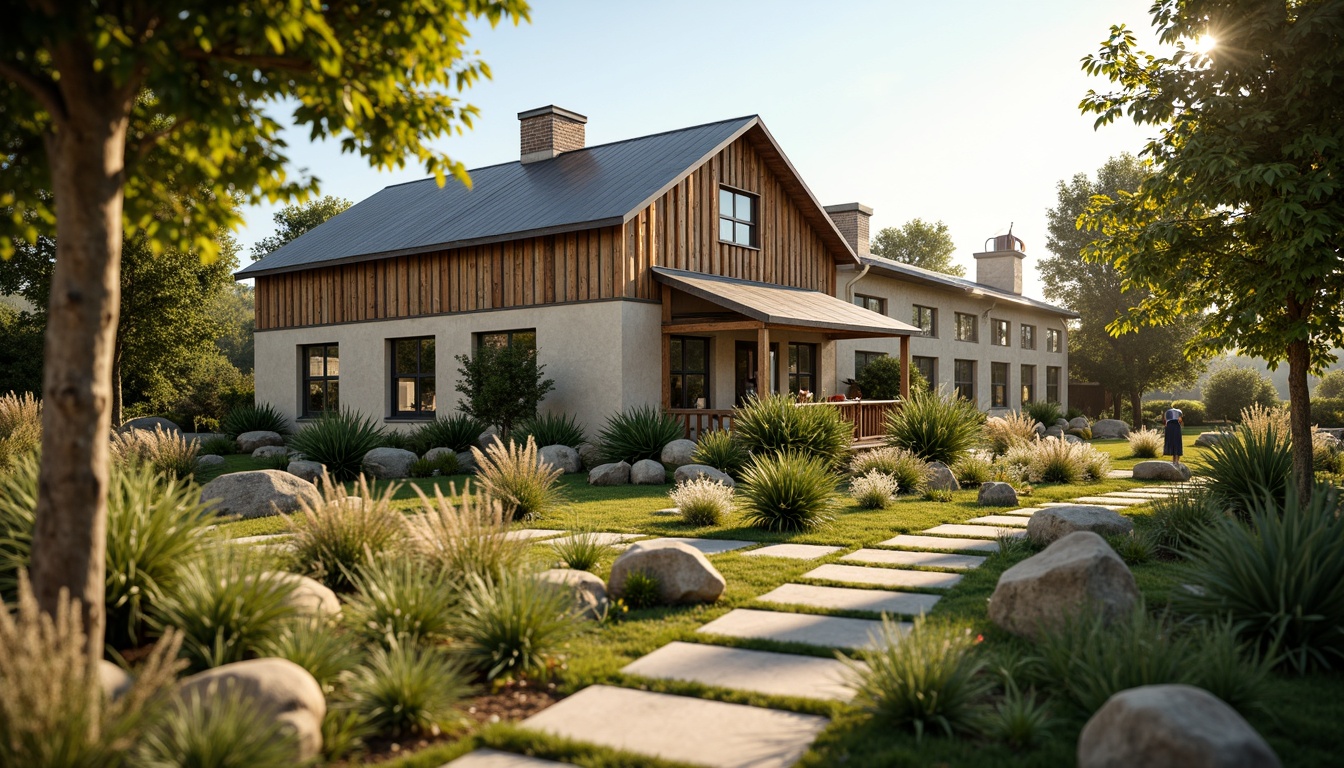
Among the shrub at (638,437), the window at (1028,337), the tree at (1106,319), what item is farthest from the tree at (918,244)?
the shrub at (638,437)

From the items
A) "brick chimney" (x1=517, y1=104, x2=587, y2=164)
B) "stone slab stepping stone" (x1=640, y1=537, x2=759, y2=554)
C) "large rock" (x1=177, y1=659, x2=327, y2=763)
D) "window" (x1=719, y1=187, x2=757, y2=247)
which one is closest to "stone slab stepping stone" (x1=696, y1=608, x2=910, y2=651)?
"stone slab stepping stone" (x1=640, y1=537, x2=759, y2=554)

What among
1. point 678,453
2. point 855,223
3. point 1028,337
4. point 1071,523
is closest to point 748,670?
point 1071,523

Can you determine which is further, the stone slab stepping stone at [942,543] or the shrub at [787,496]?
the shrub at [787,496]

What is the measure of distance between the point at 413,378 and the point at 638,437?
24.3 ft

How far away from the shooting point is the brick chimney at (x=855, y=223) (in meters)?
26.9

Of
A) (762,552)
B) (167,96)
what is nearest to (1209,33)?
(762,552)

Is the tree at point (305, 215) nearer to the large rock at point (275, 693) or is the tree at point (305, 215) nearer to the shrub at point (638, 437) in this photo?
the shrub at point (638, 437)

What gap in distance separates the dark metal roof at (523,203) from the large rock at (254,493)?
799 centimetres

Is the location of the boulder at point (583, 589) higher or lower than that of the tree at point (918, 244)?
lower

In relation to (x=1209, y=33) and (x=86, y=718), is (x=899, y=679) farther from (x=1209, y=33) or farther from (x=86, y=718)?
(x=1209, y=33)

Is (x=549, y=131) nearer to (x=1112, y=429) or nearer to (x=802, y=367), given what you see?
(x=802, y=367)

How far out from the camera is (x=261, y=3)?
11.3ft

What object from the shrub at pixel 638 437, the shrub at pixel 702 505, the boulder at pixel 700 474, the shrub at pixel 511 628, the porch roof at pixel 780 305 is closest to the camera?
the shrub at pixel 511 628

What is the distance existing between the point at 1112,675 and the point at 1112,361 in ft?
132
